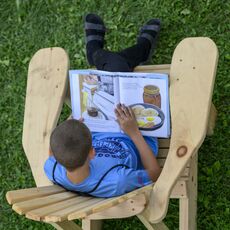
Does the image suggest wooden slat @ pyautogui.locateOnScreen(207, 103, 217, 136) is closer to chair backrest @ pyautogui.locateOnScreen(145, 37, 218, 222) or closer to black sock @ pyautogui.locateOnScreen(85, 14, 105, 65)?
chair backrest @ pyautogui.locateOnScreen(145, 37, 218, 222)

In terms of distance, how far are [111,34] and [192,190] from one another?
918 mm

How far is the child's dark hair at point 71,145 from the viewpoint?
1.65 m

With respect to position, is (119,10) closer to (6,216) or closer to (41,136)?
(41,136)

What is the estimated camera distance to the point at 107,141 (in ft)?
6.84

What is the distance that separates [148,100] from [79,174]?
1.43ft

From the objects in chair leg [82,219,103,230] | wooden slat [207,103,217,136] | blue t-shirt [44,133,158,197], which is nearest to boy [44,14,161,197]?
blue t-shirt [44,133,158,197]

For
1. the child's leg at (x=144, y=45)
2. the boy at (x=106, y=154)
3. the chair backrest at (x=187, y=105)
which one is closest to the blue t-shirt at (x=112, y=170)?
the boy at (x=106, y=154)

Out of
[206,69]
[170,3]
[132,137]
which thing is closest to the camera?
[206,69]

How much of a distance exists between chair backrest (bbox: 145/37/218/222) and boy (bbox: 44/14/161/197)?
0.42ft

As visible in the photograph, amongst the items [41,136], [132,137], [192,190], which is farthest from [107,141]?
[192,190]

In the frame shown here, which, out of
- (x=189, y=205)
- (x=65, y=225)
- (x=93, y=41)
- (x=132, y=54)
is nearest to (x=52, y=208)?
(x=65, y=225)

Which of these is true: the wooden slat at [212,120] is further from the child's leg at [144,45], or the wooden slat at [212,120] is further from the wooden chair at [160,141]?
the child's leg at [144,45]

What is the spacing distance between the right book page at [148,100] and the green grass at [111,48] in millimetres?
445

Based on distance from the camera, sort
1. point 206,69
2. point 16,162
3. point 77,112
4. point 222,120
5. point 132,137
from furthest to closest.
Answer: point 16,162, point 222,120, point 77,112, point 132,137, point 206,69
